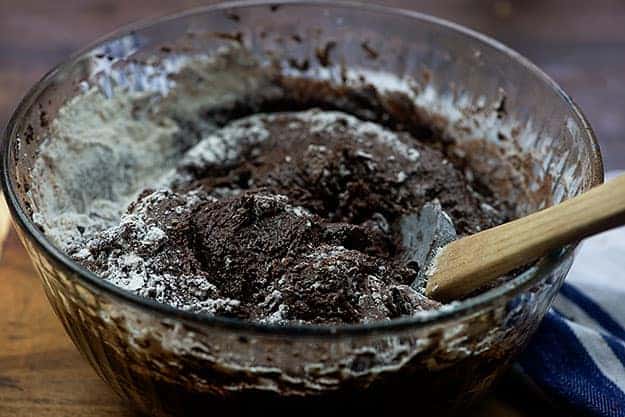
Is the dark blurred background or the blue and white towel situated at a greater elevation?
the dark blurred background

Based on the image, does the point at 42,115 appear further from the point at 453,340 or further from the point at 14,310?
the point at 453,340

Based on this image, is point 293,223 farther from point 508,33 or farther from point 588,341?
point 508,33

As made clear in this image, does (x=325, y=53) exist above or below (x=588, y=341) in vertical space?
above

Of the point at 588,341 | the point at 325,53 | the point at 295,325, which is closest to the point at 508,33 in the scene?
the point at 325,53

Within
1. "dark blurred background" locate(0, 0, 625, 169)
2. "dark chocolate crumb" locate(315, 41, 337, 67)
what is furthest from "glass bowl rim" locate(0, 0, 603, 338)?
"dark blurred background" locate(0, 0, 625, 169)

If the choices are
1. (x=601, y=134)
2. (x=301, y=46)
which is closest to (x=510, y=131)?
(x=301, y=46)

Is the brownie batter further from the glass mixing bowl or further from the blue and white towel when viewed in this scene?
the blue and white towel
